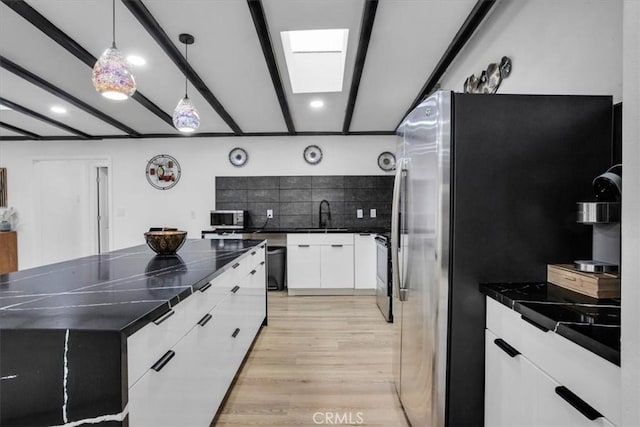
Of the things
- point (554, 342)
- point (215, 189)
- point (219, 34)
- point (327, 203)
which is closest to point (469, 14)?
point (219, 34)

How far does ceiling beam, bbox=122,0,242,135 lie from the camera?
2158 mm

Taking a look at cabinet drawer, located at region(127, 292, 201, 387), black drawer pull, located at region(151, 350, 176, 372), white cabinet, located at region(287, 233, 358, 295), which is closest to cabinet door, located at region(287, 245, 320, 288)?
white cabinet, located at region(287, 233, 358, 295)

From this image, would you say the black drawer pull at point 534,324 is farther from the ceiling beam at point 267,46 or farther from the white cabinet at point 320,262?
the white cabinet at point 320,262

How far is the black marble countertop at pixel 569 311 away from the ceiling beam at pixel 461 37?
1860 millimetres

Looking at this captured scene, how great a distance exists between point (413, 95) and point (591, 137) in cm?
254

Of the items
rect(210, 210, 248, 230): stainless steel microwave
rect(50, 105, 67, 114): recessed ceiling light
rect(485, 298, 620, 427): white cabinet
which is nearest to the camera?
rect(485, 298, 620, 427): white cabinet

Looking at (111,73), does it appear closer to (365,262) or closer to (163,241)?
(163,241)

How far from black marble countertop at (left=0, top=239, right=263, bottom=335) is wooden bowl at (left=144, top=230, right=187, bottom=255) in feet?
0.20

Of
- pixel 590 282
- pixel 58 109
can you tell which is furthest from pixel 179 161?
pixel 590 282

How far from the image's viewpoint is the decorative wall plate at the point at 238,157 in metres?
5.42

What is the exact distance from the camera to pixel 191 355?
1414mm

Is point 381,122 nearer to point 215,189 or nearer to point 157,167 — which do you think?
point 215,189

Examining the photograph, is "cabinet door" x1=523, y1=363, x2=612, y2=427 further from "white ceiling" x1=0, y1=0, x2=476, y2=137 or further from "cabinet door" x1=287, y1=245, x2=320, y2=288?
"cabinet door" x1=287, y1=245, x2=320, y2=288

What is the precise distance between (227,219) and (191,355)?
12.5ft
